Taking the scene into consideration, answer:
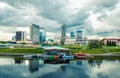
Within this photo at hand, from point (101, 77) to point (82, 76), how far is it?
3141 millimetres

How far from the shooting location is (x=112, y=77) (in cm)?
4034

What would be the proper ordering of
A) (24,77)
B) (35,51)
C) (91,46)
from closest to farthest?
(24,77) < (35,51) < (91,46)

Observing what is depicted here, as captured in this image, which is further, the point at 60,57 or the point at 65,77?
the point at 60,57

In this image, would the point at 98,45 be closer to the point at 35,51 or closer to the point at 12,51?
the point at 35,51

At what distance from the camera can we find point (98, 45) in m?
129

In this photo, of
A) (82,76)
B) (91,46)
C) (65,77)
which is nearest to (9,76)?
(65,77)

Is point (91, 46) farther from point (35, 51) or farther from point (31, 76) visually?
point (31, 76)

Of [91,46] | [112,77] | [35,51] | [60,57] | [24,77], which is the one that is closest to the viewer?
[24,77]

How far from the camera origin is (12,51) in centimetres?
10769

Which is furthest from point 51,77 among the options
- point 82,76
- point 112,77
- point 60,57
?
point 60,57

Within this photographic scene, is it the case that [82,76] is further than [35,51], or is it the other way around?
[35,51]

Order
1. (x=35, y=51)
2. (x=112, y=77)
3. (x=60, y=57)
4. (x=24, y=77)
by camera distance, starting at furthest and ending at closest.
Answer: (x=35, y=51) → (x=60, y=57) → (x=112, y=77) → (x=24, y=77)

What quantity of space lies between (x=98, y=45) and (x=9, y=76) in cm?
9429

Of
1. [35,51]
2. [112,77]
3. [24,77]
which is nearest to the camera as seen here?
[24,77]
